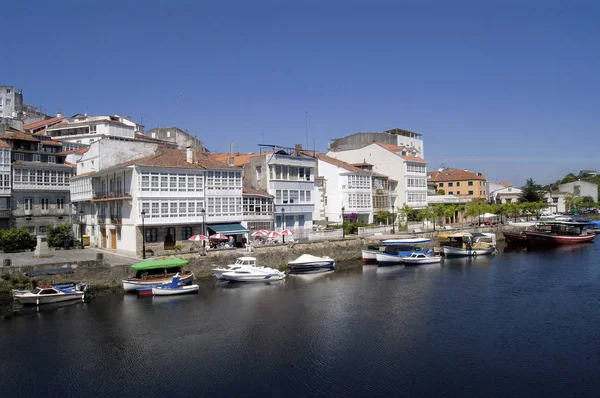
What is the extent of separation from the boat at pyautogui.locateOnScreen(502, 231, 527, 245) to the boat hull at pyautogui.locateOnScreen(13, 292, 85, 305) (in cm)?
6351

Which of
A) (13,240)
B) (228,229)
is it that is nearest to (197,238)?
(228,229)

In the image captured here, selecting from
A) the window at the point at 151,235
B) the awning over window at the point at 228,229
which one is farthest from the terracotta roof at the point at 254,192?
the window at the point at 151,235

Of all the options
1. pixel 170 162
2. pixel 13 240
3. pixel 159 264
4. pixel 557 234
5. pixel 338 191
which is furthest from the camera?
pixel 557 234

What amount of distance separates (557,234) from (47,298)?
2742 inches

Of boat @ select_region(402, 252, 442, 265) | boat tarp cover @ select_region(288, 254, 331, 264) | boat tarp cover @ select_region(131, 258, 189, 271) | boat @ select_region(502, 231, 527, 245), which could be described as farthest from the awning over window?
boat @ select_region(502, 231, 527, 245)

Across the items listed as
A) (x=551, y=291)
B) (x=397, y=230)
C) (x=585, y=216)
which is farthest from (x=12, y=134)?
(x=585, y=216)

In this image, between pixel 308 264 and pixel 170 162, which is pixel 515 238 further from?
pixel 170 162

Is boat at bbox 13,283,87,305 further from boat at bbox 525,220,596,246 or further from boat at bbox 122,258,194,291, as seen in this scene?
boat at bbox 525,220,596,246

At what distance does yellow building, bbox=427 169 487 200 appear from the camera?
340ft

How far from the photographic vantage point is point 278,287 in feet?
136

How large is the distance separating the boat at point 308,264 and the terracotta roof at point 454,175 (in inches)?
2517

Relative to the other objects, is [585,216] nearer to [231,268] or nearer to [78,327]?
[231,268]

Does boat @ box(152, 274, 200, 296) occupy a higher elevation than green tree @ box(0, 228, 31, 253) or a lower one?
lower

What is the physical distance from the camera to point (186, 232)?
48250 mm
